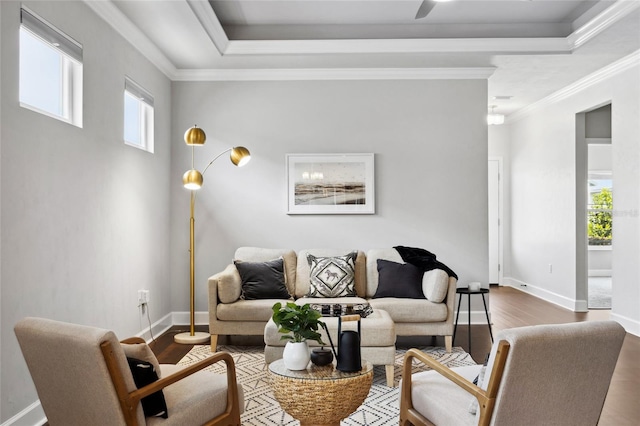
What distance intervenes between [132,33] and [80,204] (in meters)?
1.68

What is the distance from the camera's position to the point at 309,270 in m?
5.25

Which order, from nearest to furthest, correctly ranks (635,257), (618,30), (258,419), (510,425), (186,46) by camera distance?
(510,425)
(258,419)
(618,30)
(186,46)
(635,257)

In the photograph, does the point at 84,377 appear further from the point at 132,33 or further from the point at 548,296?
the point at 548,296

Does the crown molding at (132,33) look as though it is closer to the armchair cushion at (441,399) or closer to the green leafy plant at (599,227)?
the armchair cushion at (441,399)

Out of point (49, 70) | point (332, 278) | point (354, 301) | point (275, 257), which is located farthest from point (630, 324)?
point (49, 70)

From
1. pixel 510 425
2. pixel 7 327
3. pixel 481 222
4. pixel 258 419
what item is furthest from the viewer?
pixel 481 222

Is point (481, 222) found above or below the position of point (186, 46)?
below

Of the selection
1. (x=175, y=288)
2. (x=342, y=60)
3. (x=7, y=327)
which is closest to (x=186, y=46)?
(x=342, y=60)

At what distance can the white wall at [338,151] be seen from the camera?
5832 mm

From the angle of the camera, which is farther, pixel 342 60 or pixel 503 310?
pixel 503 310

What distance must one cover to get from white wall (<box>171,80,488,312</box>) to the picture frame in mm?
101

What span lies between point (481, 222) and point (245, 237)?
8.52ft

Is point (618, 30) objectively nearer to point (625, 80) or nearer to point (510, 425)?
point (625, 80)

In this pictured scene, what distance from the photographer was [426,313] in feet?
Answer: 15.1
